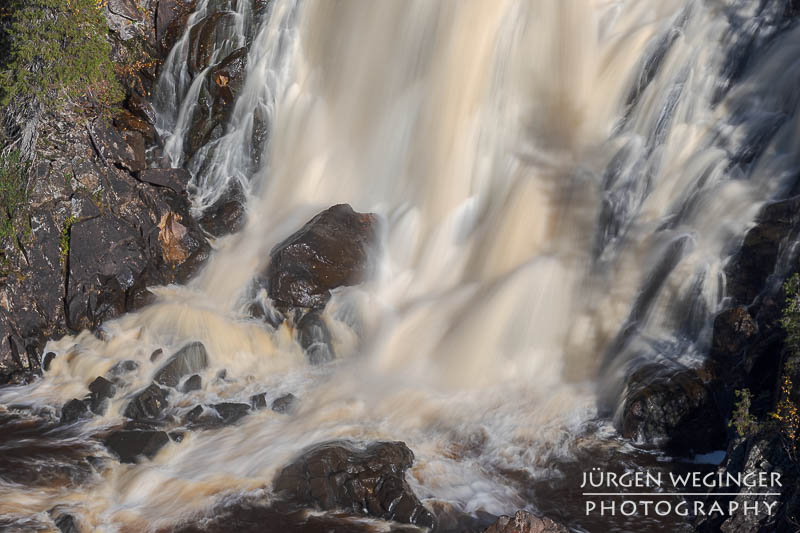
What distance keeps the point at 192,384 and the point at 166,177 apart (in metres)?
4.49

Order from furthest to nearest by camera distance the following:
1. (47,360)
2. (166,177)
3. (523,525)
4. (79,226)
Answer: (166,177), (79,226), (47,360), (523,525)

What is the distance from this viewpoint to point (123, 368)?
1211 centimetres

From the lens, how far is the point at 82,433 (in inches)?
428

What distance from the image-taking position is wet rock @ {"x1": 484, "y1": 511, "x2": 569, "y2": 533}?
776cm

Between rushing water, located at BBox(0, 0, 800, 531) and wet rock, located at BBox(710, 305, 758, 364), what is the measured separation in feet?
1.04

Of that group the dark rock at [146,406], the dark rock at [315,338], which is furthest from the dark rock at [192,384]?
the dark rock at [315,338]

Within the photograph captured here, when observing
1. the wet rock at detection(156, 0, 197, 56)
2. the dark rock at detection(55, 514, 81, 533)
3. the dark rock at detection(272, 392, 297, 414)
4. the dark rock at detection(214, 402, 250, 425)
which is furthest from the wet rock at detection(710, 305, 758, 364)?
the wet rock at detection(156, 0, 197, 56)

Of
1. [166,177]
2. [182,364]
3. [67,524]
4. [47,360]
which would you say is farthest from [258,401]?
[166,177]

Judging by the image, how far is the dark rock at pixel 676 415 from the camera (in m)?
9.46

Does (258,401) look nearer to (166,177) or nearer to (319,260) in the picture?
(319,260)

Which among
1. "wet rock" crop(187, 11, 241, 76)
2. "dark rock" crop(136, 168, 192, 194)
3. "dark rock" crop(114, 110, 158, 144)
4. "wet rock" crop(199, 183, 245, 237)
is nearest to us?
"dark rock" crop(136, 168, 192, 194)

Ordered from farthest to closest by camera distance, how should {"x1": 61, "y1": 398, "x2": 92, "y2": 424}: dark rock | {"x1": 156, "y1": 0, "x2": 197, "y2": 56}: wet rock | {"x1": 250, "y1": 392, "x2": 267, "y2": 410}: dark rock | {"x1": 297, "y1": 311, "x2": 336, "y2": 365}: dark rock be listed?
{"x1": 156, "y1": 0, "x2": 197, "y2": 56}: wet rock, {"x1": 297, "y1": 311, "x2": 336, "y2": 365}: dark rock, {"x1": 250, "y1": 392, "x2": 267, "y2": 410}: dark rock, {"x1": 61, "y1": 398, "x2": 92, "y2": 424}: dark rock

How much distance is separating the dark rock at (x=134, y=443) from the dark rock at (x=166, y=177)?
528 centimetres

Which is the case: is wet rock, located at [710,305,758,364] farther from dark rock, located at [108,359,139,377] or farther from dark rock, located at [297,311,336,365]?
dark rock, located at [108,359,139,377]
